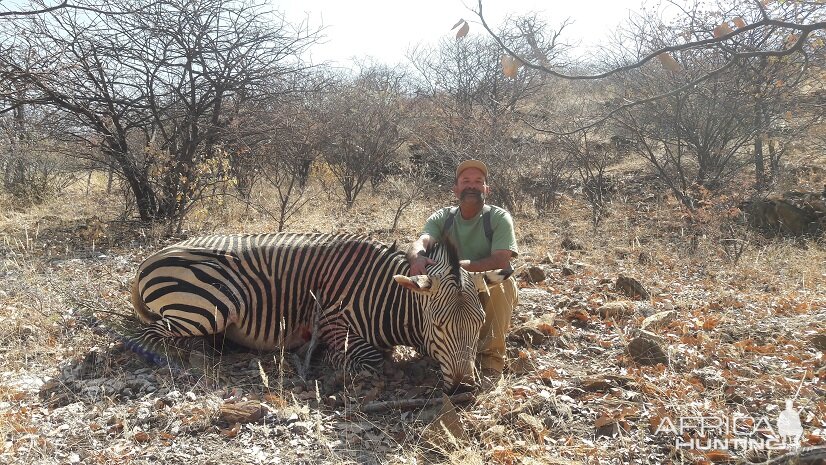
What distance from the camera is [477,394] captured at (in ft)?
11.6

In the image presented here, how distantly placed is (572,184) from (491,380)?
1100 cm

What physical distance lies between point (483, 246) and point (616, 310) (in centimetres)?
155

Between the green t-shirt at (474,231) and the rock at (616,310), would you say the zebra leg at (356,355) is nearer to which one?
the green t-shirt at (474,231)

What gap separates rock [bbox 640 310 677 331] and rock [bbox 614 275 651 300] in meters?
0.66

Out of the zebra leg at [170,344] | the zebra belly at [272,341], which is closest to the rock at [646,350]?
the zebra belly at [272,341]

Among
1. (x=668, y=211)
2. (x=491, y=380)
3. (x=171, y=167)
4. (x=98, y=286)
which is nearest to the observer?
(x=491, y=380)

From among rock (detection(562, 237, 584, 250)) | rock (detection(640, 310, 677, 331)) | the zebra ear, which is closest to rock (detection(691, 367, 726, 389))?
rock (detection(640, 310, 677, 331))

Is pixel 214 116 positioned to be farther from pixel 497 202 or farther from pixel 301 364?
pixel 301 364

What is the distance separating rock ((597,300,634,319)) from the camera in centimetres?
502

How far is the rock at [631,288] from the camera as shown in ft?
18.3

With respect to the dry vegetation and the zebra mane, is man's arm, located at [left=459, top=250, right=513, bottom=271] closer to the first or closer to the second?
the zebra mane

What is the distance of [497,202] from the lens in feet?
36.4

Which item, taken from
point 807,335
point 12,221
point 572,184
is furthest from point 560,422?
point 572,184

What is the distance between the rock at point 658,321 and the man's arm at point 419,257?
6.43 ft
